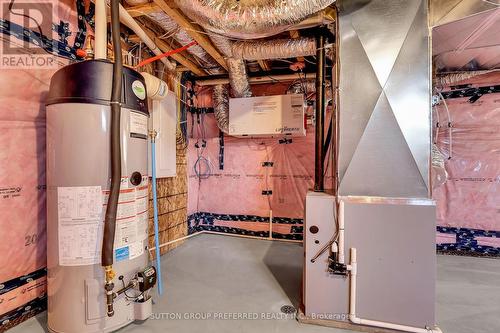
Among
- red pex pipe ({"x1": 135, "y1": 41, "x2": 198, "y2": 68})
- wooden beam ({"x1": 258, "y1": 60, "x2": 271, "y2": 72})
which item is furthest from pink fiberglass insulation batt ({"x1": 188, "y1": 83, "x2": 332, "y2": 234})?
red pex pipe ({"x1": 135, "y1": 41, "x2": 198, "y2": 68})

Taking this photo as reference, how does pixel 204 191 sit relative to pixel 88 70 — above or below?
below

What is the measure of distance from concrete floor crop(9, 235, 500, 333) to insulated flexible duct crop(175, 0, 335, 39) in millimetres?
2047

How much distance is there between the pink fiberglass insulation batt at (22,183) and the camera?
1487 mm

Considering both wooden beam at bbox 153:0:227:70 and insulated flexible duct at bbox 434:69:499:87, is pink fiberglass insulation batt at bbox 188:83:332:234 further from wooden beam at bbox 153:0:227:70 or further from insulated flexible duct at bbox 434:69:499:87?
insulated flexible duct at bbox 434:69:499:87

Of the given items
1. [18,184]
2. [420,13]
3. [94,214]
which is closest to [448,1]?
[420,13]

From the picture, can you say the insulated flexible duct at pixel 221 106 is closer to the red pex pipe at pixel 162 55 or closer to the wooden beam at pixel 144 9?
the red pex pipe at pixel 162 55

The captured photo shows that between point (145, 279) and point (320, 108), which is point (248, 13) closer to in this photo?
point (320, 108)

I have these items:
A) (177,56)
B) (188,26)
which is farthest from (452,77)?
(177,56)

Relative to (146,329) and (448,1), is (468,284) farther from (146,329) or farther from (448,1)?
(146,329)

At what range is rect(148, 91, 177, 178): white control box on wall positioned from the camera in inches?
105

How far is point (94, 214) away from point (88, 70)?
81cm

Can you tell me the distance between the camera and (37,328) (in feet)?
5.05

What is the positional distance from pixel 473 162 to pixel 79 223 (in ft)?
13.5

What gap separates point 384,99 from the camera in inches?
63.9
